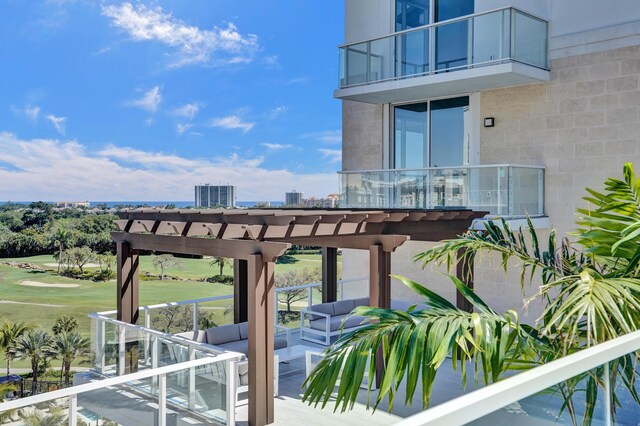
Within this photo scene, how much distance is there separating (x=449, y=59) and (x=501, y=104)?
58.8 inches

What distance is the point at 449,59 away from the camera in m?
13.2

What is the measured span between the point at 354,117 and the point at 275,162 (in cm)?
5334

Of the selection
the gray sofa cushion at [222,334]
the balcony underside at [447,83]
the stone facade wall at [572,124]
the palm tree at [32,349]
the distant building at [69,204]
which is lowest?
the palm tree at [32,349]

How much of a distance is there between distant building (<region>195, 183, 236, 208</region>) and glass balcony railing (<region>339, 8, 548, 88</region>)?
4312 centimetres

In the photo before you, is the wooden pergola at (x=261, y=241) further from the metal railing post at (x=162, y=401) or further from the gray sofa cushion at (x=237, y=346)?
the gray sofa cushion at (x=237, y=346)

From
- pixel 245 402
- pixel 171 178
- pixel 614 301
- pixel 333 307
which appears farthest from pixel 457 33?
pixel 171 178

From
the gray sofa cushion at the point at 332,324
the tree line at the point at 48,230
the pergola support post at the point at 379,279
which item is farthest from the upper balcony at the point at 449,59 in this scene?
the tree line at the point at 48,230

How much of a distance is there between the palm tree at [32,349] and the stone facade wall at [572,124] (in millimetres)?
37007

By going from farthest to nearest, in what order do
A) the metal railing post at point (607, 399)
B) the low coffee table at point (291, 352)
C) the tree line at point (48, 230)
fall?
the tree line at point (48, 230) < the low coffee table at point (291, 352) < the metal railing post at point (607, 399)

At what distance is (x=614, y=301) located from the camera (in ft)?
12.8

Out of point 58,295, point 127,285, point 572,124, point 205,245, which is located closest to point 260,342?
point 205,245

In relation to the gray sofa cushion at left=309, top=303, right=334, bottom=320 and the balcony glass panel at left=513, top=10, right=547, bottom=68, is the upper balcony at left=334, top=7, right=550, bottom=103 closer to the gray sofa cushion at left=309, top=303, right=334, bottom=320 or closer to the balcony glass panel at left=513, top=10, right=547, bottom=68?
the balcony glass panel at left=513, top=10, right=547, bottom=68

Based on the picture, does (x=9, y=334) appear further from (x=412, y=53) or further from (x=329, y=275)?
(x=412, y=53)

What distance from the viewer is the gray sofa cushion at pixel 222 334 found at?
9.79m
